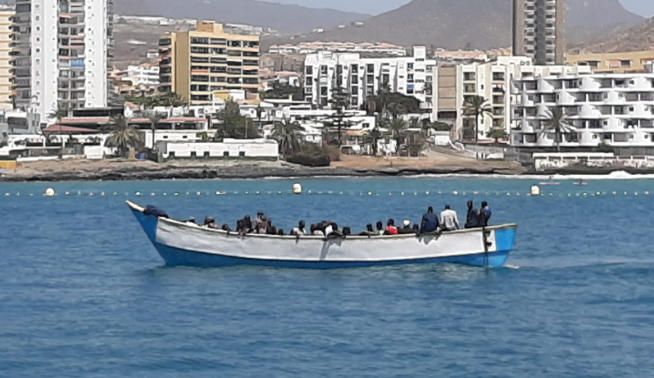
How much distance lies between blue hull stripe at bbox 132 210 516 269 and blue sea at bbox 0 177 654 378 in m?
0.23

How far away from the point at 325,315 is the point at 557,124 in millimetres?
106260

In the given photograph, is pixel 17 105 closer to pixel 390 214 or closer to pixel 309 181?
pixel 309 181

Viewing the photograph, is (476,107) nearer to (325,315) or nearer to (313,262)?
(313,262)

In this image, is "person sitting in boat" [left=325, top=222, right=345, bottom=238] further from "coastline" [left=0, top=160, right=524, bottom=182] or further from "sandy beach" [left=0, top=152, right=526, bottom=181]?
"coastline" [left=0, top=160, right=524, bottom=182]

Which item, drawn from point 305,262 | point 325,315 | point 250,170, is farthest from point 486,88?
point 325,315

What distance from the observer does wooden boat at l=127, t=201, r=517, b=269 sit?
39062mm

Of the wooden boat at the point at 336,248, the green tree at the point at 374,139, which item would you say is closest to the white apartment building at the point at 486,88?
the green tree at the point at 374,139

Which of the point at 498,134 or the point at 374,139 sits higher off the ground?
the point at 498,134

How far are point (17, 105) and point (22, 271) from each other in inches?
5472

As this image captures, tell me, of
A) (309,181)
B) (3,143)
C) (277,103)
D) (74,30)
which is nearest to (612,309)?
(309,181)

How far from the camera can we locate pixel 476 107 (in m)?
166

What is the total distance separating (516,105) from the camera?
472ft

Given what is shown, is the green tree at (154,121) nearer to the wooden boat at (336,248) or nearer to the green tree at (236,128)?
the green tree at (236,128)

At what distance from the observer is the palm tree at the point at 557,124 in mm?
136375
